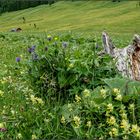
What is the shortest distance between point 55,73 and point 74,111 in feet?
5.82

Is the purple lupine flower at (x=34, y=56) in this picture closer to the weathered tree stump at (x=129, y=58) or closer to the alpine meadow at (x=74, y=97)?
the alpine meadow at (x=74, y=97)

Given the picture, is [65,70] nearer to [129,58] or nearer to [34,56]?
[34,56]

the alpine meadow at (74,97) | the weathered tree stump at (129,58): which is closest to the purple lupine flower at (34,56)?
the alpine meadow at (74,97)

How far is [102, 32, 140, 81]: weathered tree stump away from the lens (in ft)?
27.5

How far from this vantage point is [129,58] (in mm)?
8914

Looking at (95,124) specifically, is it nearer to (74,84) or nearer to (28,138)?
(28,138)

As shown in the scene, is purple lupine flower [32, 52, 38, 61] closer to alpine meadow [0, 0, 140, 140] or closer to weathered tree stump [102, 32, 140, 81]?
alpine meadow [0, 0, 140, 140]

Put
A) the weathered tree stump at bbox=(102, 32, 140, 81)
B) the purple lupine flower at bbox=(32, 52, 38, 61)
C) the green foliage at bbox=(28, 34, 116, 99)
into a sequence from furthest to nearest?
the weathered tree stump at bbox=(102, 32, 140, 81), the purple lupine flower at bbox=(32, 52, 38, 61), the green foliage at bbox=(28, 34, 116, 99)

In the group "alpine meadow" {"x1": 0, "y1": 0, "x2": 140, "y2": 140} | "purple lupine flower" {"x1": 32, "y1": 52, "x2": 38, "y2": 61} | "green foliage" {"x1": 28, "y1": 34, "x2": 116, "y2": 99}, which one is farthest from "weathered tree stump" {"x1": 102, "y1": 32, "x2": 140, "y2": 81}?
"purple lupine flower" {"x1": 32, "y1": 52, "x2": 38, "y2": 61}

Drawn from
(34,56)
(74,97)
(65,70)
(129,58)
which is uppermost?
(34,56)

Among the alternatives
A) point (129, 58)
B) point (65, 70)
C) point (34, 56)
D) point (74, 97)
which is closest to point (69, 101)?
point (74, 97)

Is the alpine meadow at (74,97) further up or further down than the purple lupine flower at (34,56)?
further down

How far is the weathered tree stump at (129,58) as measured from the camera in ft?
27.5

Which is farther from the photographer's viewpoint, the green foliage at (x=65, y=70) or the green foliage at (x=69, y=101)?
the green foliage at (x=65, y=70)
